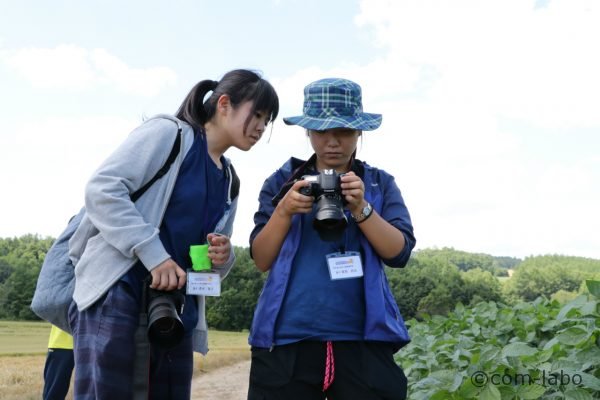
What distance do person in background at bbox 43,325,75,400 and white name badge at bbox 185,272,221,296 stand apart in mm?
2015

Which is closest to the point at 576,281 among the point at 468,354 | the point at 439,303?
the point at 439,303

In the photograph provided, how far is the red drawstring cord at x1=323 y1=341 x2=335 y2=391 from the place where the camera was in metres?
2.14

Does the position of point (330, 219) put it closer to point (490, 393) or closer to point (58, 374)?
point (490, 393)

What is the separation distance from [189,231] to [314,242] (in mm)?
490

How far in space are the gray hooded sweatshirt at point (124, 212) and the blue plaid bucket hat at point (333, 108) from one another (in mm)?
491

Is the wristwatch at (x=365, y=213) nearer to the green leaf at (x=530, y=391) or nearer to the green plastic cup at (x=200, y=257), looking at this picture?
the green plastic cup at (x=200, y=257)

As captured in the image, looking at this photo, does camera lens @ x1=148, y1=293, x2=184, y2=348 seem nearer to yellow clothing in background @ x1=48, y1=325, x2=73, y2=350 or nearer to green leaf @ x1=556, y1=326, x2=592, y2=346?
green leaf @ x1=556, y1=326, x2=592, y2=346

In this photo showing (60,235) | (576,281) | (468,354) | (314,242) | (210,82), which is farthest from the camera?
(576,281)

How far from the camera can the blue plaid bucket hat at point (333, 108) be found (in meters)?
2.34

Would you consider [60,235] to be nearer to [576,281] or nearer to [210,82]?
[210,82]

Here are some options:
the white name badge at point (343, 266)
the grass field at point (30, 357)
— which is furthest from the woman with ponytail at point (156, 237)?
the grass field at point (30, 357)

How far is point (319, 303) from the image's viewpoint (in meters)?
2.18

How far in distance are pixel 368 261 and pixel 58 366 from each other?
8.89 ft

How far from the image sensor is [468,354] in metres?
3.16
